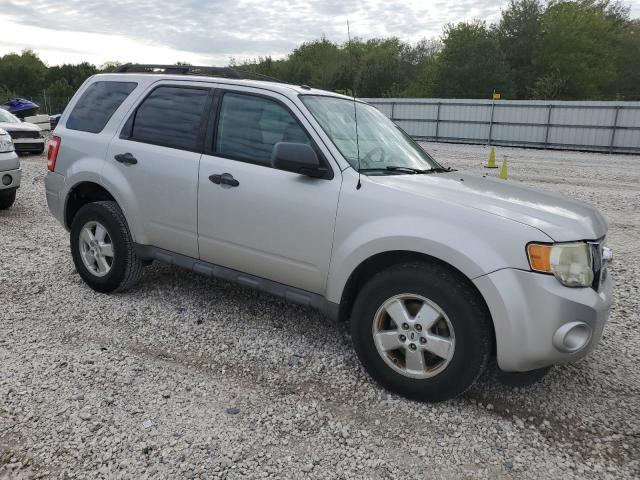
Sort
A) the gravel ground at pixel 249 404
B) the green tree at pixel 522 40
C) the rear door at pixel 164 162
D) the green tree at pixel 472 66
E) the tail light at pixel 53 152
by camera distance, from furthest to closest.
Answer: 1. the green tree at pixel 522 40
2. the green tree at pixel 472 66
3. the tail light at pixel 53 152
4. the rear door at pixel 164 162
5. the gravel ground at pixel 249 404

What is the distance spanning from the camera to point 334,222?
10.5 feet

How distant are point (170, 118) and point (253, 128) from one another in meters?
0.84

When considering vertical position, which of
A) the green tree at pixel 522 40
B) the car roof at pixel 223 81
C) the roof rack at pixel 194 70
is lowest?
the car roof at pixel 223 81

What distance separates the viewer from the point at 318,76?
177ft

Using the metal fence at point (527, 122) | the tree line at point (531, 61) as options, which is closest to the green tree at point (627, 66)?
the tree line at point (531, 61)

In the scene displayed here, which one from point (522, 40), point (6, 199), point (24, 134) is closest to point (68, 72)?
point (522, 40)

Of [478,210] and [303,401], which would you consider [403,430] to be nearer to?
[303,401]

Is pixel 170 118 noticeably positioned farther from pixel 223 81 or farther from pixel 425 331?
pixel 425 331

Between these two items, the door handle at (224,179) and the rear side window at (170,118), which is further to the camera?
the rear side window at (170,118)

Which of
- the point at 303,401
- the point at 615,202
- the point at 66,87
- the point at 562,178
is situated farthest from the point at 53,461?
the point at 66,87

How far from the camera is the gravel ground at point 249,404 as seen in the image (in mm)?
2564

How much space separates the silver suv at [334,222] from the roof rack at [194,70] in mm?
24

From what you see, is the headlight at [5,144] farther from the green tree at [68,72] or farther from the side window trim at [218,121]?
the green tree at [68,72]

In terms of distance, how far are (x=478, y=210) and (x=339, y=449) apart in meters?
1.47
